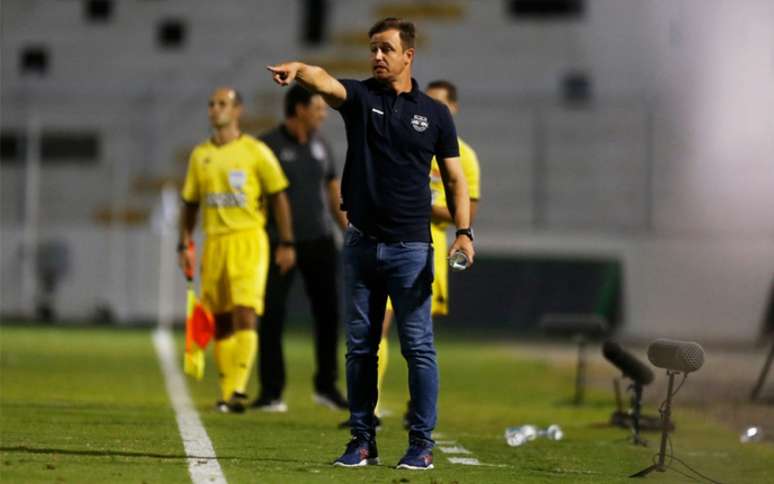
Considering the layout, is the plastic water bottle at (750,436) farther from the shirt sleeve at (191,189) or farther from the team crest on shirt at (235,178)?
the shirt sleeve at (191,189)

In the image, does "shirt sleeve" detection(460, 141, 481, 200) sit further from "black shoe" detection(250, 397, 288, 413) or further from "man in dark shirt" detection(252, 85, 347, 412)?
"black shoe" detection(250, 397, 288, 413)

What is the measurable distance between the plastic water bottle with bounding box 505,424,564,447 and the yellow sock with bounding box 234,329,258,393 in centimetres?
209

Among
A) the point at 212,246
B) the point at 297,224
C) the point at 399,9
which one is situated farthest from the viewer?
the point at 399,9

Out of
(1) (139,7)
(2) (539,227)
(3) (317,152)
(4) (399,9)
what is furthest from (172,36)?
(3) (317,152)

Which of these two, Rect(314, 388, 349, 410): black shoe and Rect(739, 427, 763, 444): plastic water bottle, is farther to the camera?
Rect(314, 388, 349, 410): black shoe

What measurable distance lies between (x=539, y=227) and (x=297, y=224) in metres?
20.2

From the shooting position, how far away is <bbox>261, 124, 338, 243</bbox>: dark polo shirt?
12680 millimetres

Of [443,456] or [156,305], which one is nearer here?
[443,456]

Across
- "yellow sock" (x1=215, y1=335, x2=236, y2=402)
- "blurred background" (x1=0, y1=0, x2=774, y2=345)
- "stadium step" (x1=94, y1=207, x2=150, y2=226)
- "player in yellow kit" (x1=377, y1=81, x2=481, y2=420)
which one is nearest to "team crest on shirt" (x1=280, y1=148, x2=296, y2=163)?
"yellow sock" (x1=215, y1=335, x2=236, y2=402)

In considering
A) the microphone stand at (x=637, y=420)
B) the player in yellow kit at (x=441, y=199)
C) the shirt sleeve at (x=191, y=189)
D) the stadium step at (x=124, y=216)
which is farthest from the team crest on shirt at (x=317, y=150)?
the stadium step at (x=124, y=216)

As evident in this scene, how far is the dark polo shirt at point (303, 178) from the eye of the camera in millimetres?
12680

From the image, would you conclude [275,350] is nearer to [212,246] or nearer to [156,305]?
[212,246]

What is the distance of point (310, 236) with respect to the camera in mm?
12727

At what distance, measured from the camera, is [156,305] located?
33.9 meters
